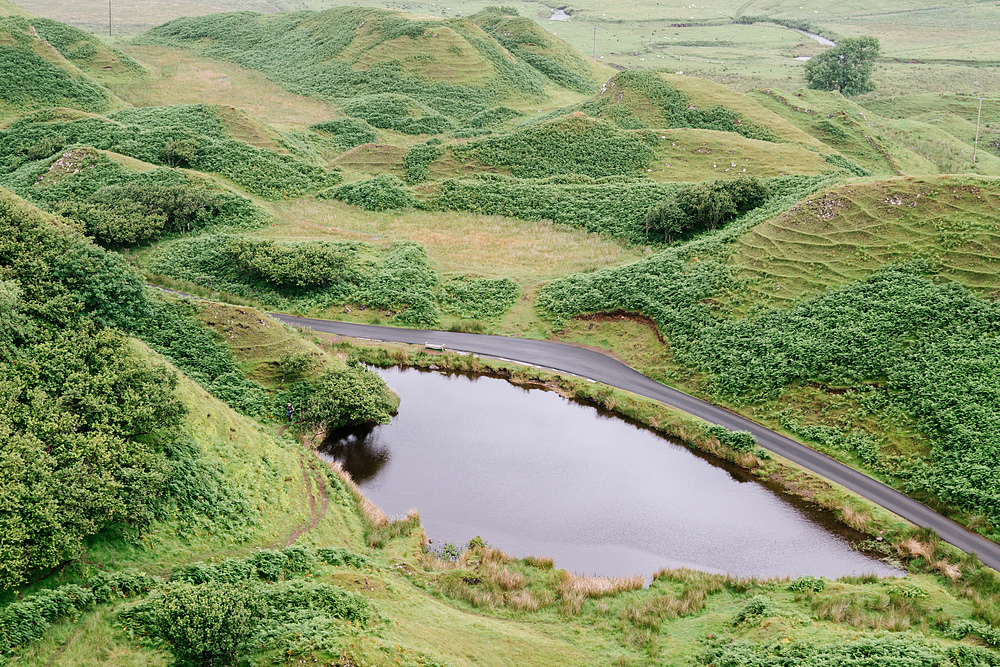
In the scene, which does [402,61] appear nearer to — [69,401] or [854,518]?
[69,401]

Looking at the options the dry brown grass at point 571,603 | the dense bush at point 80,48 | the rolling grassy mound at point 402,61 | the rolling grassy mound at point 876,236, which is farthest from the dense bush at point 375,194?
the dense bush at point 80,48

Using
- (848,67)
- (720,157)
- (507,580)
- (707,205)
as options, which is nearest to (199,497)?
(507,580)

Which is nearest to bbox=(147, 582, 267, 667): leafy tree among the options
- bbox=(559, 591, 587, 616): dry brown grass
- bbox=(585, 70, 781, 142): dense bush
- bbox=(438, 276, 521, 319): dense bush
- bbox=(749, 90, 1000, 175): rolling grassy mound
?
bbox=(559, 591, 587, 616): dry brown grass

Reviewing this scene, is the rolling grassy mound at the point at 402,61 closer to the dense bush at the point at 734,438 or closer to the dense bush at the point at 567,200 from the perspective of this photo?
the dense bush at the point at 567,200

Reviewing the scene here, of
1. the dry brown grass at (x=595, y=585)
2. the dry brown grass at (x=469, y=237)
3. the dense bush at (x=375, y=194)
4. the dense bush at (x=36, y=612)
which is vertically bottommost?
the dry brown grass at (x=595, y=585)

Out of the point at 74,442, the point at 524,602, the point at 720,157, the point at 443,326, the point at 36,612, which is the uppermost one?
the point at 720,157

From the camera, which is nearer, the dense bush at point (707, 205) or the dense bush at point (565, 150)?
the dense bush at point (707, 205)

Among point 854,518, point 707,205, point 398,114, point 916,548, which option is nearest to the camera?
point 916,548
